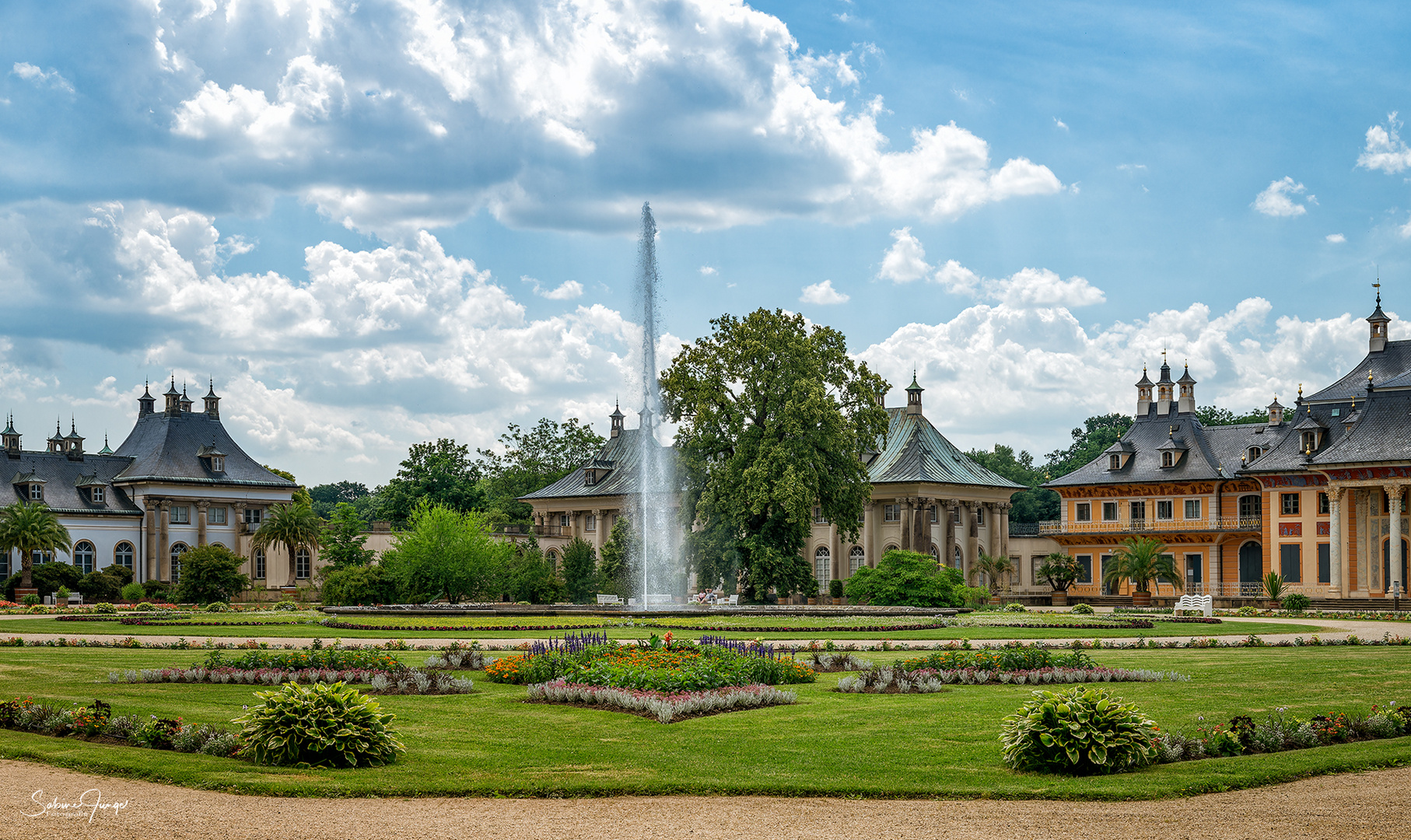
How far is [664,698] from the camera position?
16.3 meters

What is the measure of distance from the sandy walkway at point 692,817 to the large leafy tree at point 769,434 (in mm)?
41847

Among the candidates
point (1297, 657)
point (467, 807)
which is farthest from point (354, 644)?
point (1297, 657)

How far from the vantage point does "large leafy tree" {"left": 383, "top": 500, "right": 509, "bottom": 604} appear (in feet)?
168

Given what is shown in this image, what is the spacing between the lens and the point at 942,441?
74188mm

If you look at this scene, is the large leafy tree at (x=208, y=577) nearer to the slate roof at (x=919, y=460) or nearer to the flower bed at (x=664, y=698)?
the slate roof at (x=919, y=460)

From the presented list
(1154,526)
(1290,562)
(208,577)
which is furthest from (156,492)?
(1290,562)

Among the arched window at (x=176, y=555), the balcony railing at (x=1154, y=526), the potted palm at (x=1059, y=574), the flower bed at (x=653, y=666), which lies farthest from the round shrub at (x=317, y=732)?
the arched window at (x=176, y=555)

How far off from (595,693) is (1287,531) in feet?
185

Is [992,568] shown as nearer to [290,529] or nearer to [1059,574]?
[1059,574]

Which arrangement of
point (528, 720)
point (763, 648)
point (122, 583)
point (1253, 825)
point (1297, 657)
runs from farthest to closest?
1. point (122, 583)
2. point (1297, 657)
3. point (763, 648)
4. point (528, 720)
5. point (1253, 825)

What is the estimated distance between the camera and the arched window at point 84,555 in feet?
244

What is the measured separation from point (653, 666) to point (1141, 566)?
51.1m

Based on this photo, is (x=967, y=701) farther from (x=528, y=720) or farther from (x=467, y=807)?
(x=467, y=807)

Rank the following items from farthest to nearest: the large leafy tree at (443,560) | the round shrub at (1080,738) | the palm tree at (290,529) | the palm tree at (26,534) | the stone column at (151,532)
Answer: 1. the stone column at (151,532)
2. the palm tree at (290,529)
3. the palm tree at (26,534)
4. the large leafy tree at (443,560)
5. the round shrub at (1080,738)
